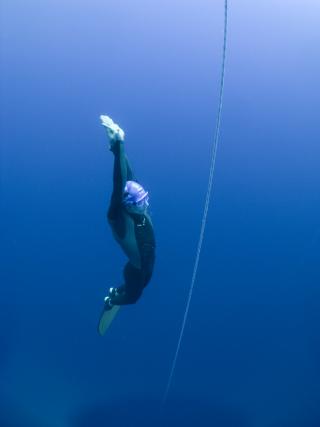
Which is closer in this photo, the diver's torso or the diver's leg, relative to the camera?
the diver's torso

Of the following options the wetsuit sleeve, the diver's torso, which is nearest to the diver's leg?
the diver's torso

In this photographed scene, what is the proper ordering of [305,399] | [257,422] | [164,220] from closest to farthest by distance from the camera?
[257,422] → [305,399] → [164,220]

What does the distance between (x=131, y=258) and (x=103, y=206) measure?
14141mm

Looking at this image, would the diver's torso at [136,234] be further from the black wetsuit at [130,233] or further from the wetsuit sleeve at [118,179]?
the wetsuit sleeve at [118,179]

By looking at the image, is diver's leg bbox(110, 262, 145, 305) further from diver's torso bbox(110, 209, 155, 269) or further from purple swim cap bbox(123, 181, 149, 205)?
purple swim cap bbox(123, 181, 149, 205)

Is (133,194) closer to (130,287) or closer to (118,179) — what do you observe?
(118,179)

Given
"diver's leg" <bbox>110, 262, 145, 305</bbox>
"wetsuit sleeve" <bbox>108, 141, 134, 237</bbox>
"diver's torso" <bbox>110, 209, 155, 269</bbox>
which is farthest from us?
"diver's leg" <bbox>110, 262, 145, 305</bbox>

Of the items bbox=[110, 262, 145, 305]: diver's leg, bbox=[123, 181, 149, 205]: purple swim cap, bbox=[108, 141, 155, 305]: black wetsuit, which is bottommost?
bbox=[110, 262, 145, 305]: diver's leg

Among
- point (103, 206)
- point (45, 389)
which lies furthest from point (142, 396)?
point (103, 206)

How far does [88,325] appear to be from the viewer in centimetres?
1385

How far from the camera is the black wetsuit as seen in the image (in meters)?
3.13

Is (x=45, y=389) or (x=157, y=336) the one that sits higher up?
(x=157, y=336)

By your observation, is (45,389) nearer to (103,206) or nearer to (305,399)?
(305,399)

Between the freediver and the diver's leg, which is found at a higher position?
the freediver
